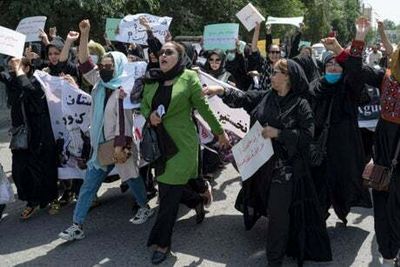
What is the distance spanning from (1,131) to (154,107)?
25.5 ft

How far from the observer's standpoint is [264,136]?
13.4 ft

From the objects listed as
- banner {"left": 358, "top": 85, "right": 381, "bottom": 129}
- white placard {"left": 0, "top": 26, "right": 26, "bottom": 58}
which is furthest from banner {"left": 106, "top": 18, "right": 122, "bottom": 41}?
banner {"left": 358, "top": 85, "right": 381, "bottom": 129}

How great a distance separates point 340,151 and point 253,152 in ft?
3.33

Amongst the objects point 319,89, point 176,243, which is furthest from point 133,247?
point 319,89

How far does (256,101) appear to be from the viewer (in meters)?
4.60

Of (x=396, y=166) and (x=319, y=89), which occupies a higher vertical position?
(x=319, y=89)

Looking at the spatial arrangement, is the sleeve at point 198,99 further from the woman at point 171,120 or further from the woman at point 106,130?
the woman at point 106,130

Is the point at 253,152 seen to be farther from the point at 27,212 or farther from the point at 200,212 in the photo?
the point at 27,212

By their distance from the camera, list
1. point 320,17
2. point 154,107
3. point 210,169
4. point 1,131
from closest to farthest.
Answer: point 154,107 < point 210,169 < point 1,131 < point 320,17

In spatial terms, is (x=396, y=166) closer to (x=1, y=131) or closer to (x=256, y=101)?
(x=256, y=101)

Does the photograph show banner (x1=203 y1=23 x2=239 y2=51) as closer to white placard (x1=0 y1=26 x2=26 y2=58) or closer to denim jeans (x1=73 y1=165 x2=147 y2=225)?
white placard (x1=0 y1=26 x2=26 y2=58)

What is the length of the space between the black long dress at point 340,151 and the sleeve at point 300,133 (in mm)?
686

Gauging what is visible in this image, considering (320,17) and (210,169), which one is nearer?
(210,169)

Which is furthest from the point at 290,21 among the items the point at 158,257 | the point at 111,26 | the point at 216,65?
the point at 158,257
